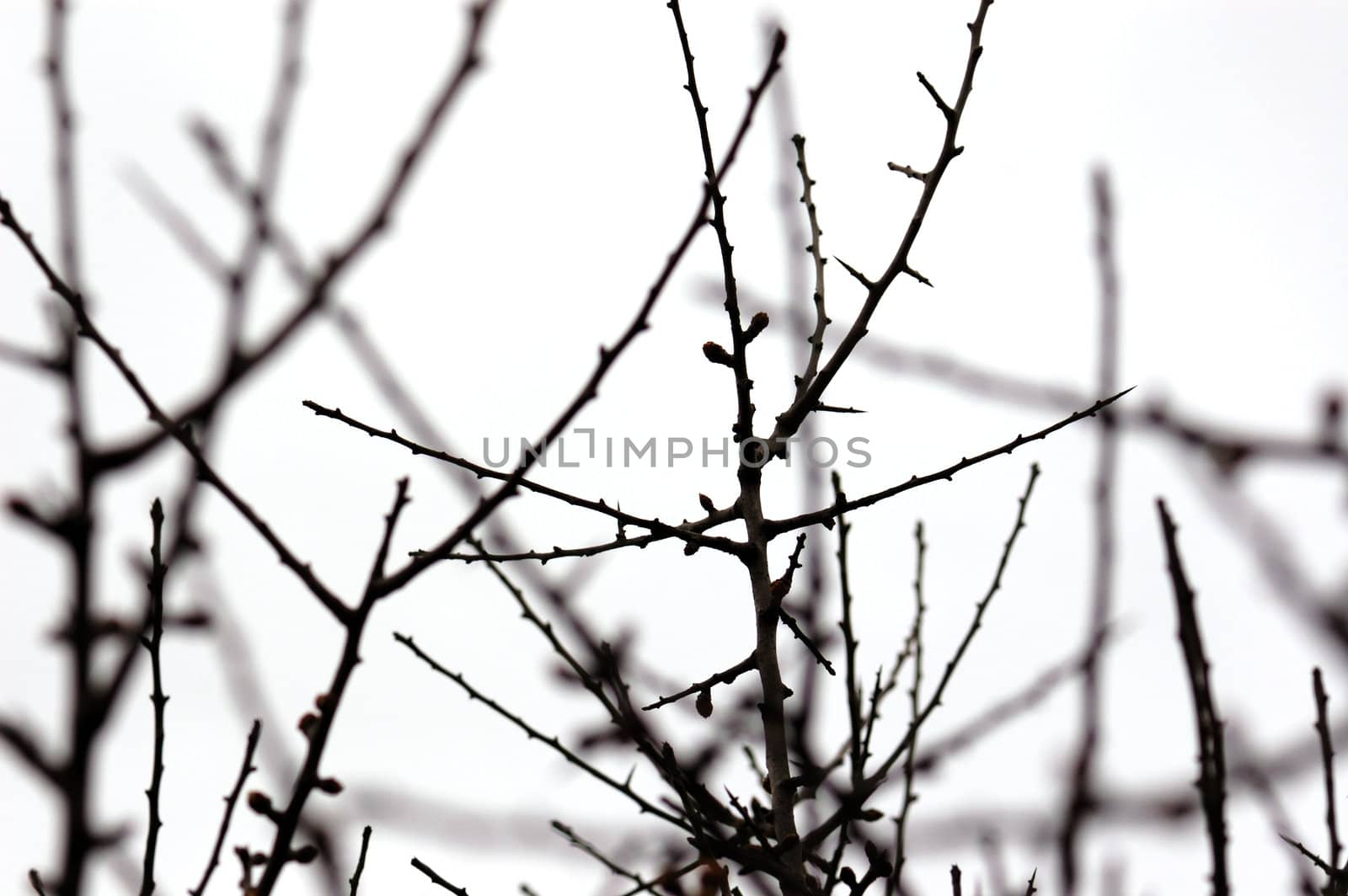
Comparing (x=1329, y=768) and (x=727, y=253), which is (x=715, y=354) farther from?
(x=1329, y=768)

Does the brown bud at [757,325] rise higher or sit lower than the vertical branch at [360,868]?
higher

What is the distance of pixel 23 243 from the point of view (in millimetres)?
2031

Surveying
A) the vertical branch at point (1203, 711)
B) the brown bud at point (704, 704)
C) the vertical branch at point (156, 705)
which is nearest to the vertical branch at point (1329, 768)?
the vertical branch at point (1203, 711)

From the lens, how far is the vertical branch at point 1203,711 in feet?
7.73

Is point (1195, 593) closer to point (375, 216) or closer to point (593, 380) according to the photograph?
point (593, 380)

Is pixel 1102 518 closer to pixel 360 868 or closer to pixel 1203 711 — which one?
pixel 1203 711

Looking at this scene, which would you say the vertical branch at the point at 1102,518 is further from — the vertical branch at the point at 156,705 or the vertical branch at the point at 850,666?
the vertical branch at the point at 156,705

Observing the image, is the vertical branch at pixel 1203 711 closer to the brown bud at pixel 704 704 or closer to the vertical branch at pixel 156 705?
the brown bud at pixel 704 704

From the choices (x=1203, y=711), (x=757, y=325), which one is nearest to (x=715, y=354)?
(x=757, y=325)

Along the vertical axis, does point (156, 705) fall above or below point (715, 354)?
below

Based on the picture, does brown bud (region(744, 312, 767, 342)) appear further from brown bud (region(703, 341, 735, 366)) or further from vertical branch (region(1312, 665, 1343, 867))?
vertical branch (region(1312, 665, 1343, 867))

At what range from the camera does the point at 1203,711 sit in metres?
2.42

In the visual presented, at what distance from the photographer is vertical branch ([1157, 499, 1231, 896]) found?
92.8 inches

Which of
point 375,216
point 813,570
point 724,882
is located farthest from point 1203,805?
point 375,216
